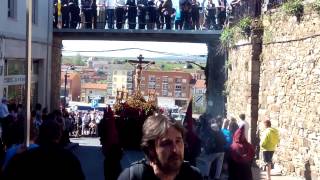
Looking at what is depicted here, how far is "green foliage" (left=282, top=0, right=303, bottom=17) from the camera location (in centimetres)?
1191

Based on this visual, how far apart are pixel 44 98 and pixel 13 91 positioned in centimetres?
347

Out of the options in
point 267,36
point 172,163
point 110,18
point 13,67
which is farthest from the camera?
point 110,18

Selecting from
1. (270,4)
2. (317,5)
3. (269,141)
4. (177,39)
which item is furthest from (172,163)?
(177,39)

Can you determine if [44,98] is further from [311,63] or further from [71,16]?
[311,63]

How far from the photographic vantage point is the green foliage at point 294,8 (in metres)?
11.9

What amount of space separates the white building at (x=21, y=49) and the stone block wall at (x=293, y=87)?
673 cm

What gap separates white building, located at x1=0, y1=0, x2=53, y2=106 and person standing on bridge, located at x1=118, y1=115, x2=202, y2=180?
43.1 feet

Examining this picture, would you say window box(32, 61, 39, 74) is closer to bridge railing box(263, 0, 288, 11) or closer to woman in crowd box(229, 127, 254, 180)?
bridge railing box(263, 0, 288, 11)

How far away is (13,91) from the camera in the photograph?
63.8 ft


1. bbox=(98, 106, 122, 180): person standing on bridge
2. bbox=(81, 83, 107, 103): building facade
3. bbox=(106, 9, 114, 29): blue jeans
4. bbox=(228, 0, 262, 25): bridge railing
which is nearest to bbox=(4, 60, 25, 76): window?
bbox=(106, 9, 114, 29): blue jeans

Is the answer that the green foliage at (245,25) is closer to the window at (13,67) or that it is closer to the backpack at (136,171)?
the window at (13,67)

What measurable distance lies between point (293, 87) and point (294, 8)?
1.67 meters

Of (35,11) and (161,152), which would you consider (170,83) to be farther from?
(161,152)

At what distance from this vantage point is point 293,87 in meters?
12.4
